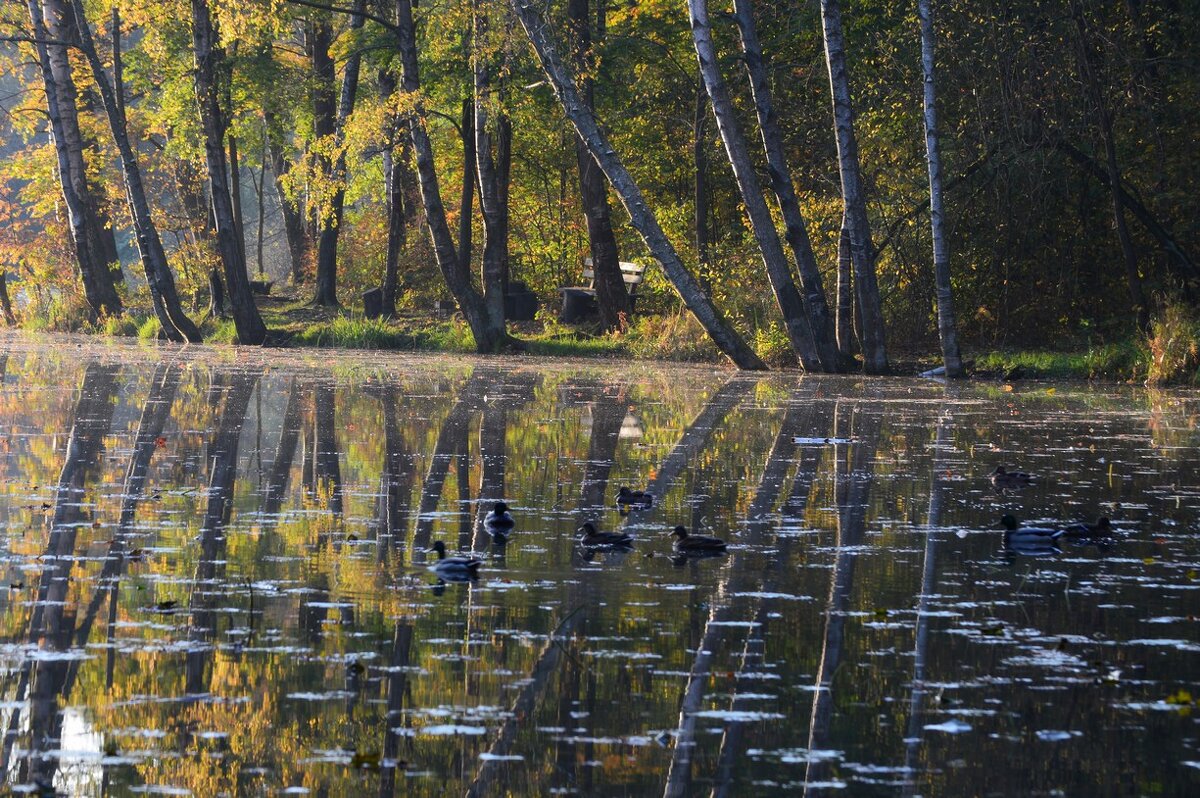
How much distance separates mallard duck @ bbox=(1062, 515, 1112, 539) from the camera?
8344 millimetres

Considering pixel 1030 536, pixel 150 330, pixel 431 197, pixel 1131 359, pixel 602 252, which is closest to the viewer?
pixel 1030 536

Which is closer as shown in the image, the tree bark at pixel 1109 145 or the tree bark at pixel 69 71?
the tree bark at pixel 1109 145

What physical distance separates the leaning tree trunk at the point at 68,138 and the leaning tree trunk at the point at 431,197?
918 cm

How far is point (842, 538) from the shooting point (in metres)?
8.59

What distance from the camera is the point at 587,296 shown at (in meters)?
31.9

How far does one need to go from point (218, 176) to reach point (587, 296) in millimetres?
7577

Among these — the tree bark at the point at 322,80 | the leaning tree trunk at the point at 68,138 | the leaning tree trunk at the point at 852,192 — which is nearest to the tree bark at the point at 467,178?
the tree bark at the point at 322,80

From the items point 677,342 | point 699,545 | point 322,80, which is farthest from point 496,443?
point 322,80

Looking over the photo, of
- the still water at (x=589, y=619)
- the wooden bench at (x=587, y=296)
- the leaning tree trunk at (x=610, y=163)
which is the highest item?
the leaning tree trunk at (x=610, y=163)

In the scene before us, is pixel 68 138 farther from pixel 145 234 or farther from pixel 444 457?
pixel 444 457

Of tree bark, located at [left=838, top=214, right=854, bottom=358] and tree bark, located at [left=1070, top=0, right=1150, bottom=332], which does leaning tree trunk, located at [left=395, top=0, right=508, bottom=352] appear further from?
tree bark, located at [left=1070, top=0, right=1150, bottom=332]

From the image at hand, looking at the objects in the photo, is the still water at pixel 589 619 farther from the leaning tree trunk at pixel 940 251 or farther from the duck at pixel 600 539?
the leaning tree trunk at pixel 940 251

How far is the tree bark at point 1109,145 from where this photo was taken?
22.9m

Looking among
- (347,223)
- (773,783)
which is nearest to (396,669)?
(773,783)
